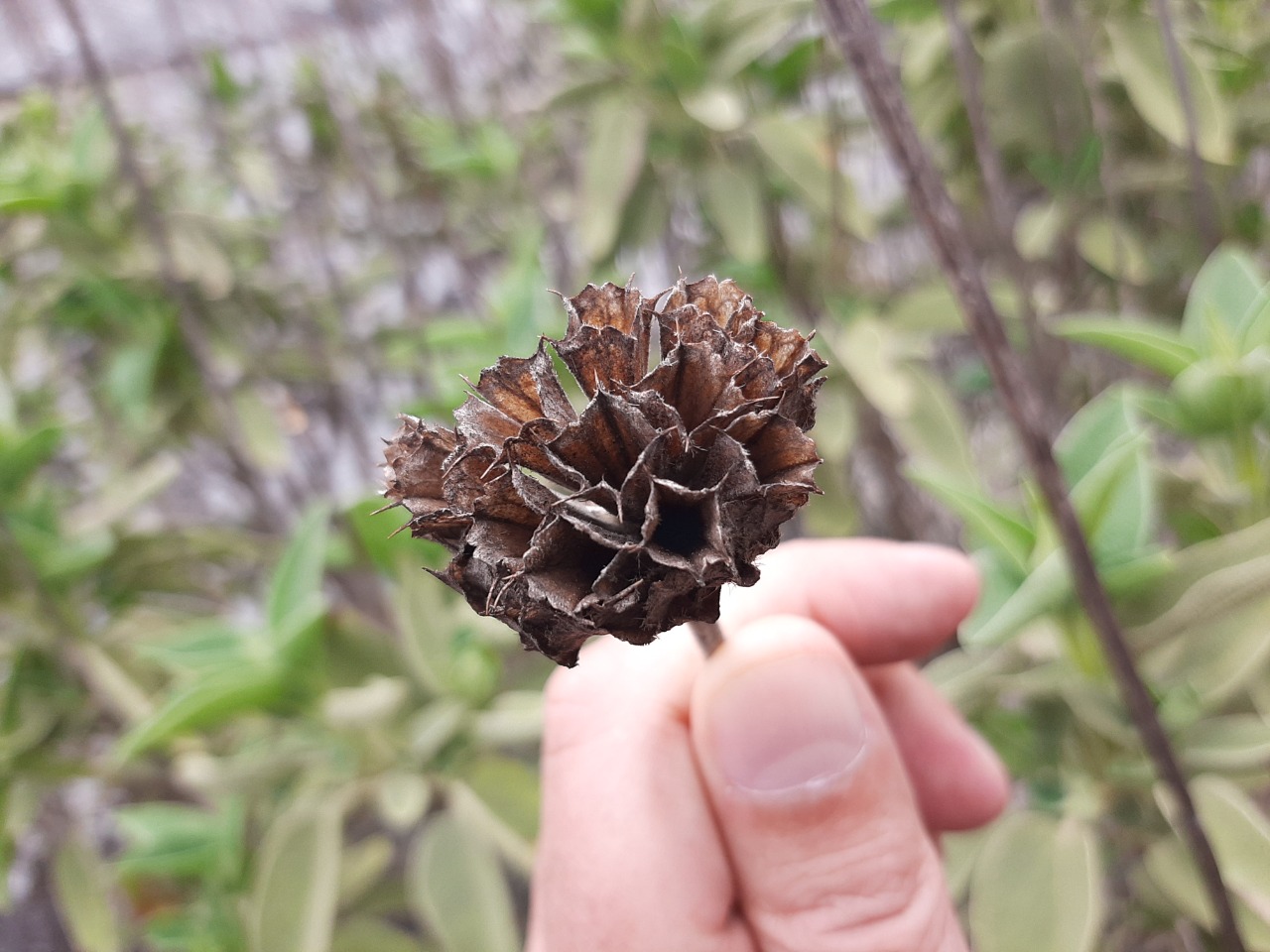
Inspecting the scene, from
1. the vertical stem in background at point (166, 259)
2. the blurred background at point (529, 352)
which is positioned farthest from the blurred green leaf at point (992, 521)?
the vertical stem in background at point (166, 259)

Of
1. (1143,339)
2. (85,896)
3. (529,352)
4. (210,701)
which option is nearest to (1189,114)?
(1143,339)

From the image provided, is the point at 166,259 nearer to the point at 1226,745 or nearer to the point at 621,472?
the point at 621,472

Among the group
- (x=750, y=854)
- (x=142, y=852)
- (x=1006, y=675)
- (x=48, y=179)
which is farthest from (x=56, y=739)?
(x=1006, y=675)

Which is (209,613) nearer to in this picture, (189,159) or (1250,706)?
(189,159)

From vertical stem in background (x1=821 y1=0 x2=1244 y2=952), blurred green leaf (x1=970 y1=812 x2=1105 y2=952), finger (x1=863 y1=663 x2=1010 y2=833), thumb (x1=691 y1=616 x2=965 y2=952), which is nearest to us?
vertical stem in background (x1=821 y1=0 x2=1244 y2=952)

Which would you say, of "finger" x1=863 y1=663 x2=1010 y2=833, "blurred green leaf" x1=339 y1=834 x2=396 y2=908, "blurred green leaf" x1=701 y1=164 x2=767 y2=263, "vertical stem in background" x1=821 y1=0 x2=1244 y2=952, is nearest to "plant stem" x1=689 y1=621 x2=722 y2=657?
"vertical stem in background" x1=821 y1=0 x2=1244 y2=952

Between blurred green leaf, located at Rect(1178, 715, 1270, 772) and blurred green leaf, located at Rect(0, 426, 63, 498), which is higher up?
blurred green leaf, located at Rect(0, 426, 63, 498)

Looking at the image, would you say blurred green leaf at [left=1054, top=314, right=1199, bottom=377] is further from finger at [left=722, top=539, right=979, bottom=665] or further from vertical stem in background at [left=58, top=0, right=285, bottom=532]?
vertical stem in background at [left=58, top=0, right=285, bottom=532]
